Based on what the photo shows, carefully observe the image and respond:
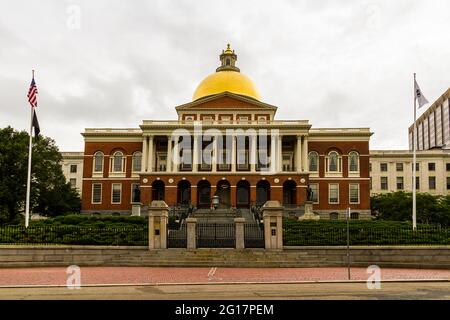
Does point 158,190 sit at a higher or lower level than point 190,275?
higher

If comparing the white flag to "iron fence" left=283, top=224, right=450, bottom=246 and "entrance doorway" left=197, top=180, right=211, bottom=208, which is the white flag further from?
"entrance doorway" left=197, top=180, right=211, bottom=208

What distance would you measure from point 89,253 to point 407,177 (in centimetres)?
7443

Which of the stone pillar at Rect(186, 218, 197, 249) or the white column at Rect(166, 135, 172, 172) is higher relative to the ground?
the white column at Rect(166, 135, 172, 172)

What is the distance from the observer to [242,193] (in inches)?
2682

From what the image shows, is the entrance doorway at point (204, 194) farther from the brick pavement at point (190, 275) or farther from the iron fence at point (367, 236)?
the brick pavement at point (190, 275)

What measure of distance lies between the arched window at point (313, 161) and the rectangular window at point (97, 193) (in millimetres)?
27955

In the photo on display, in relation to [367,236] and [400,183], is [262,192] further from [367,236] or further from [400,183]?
[367,236]

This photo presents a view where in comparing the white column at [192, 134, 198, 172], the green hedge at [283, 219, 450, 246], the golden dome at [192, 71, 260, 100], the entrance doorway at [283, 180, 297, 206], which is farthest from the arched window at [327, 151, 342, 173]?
the green hedge at [283, 219, 450, 246]

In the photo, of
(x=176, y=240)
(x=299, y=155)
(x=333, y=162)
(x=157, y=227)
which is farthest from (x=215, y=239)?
(x=333, y=162)

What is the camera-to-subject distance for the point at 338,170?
2712 inches

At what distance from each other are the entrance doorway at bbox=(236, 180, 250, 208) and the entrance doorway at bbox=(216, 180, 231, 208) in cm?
Result: 128

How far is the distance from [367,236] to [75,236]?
1596cm

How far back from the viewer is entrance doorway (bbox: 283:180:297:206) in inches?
2585

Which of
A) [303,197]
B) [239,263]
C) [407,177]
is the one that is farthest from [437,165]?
[239,263]
